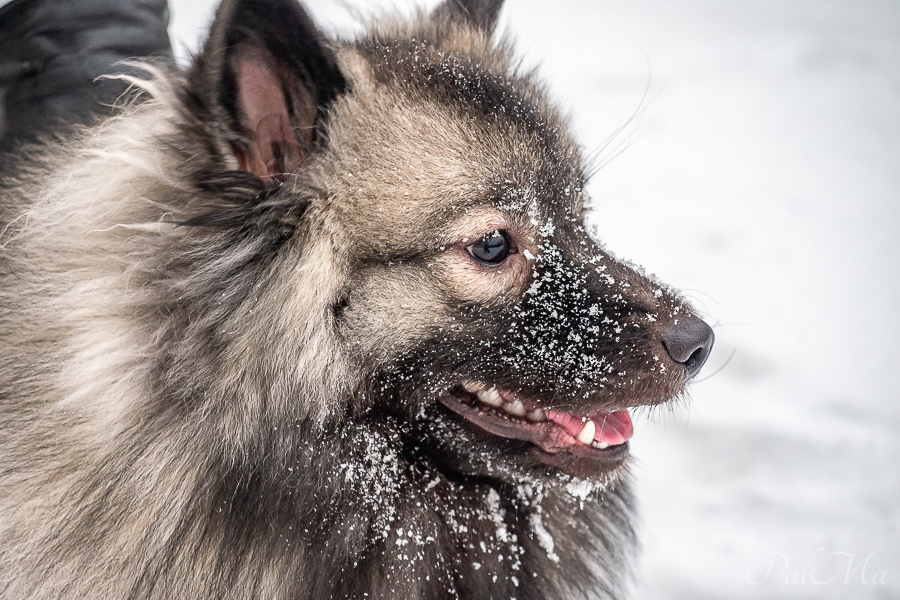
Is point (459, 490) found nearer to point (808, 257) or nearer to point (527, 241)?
point (527, 241)

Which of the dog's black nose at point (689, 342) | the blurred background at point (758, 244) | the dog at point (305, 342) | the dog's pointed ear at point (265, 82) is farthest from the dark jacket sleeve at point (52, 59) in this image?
the dog's black nose at point (689, 342)

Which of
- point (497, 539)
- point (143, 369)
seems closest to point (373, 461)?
point (497, 539)

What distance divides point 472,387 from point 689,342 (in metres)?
0.57

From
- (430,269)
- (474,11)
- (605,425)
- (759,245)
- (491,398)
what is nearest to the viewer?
(430,269)

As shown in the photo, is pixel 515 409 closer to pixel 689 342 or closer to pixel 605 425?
pixel 605 425

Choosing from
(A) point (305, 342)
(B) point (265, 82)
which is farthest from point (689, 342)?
(B) point (265, 82)

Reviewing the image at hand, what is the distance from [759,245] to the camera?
448cm

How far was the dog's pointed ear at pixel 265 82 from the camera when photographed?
145 cm

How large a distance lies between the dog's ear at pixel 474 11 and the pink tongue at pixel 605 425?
1377 millimetres

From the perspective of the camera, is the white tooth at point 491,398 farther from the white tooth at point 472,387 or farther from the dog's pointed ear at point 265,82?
the dog's pointed ear at point 265,82

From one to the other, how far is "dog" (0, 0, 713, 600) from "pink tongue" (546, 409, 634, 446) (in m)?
0.01

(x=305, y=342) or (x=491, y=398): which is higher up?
(x=305, y=342)

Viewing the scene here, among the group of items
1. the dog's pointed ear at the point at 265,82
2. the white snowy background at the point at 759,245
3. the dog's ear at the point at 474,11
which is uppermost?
the dog's ear at the point at 474,11

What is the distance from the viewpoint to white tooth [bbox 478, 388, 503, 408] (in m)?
1.80
